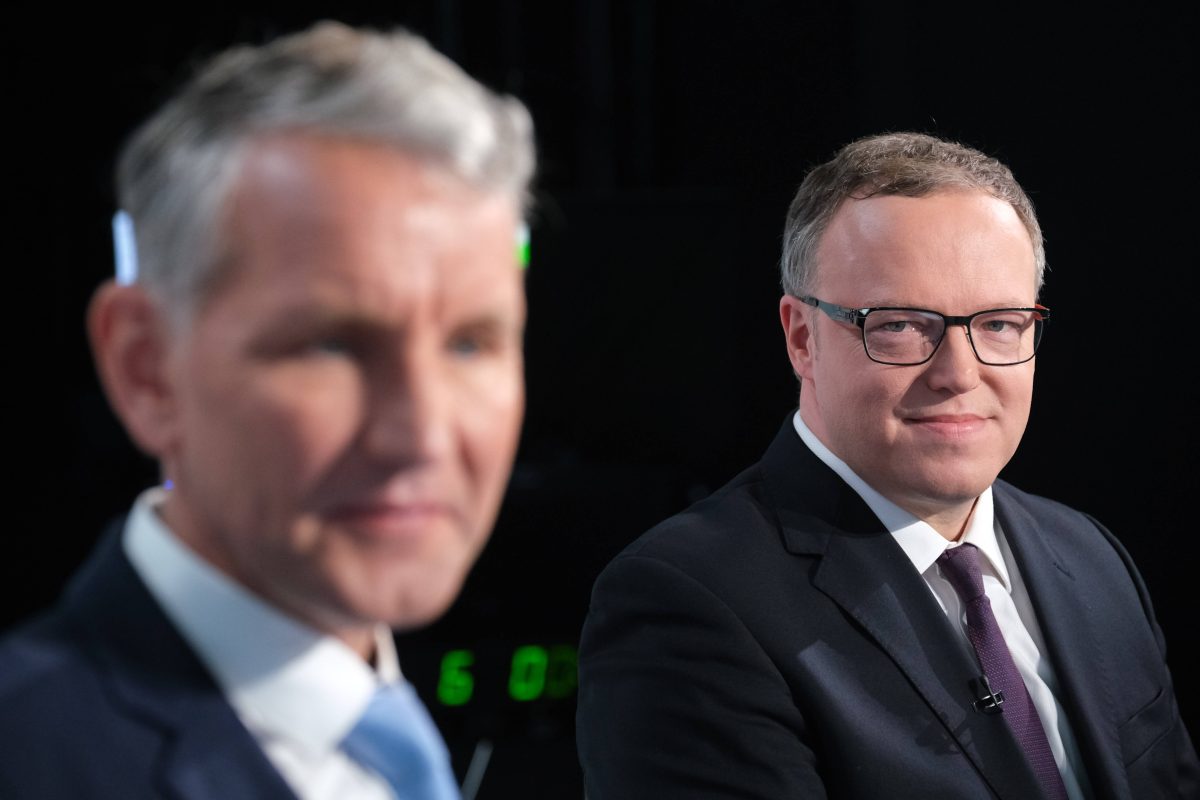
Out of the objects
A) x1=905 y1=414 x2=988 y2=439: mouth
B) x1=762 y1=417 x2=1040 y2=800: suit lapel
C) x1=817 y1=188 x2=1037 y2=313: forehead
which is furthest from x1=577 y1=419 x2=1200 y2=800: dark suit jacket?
x1=817 y1=188 x2=1037 y2=313: forehead

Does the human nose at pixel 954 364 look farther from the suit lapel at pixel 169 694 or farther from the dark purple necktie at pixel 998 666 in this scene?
the suit lapel at pixel 169 694

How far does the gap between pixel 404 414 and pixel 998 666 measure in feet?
3.72

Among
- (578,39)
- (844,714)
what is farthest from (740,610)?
(578,39)

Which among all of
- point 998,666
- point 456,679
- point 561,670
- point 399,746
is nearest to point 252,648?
point 399,746

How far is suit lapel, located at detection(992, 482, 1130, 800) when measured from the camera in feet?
5.60

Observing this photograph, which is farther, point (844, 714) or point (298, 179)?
point (844, 714)

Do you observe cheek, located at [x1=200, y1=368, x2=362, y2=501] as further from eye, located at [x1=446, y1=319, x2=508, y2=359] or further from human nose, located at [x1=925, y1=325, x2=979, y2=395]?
human nose, located at [x1=925, y1=325, x2=979, y2=395]

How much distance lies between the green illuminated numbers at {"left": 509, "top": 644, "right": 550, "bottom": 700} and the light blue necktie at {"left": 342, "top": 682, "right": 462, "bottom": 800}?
7.92 ft

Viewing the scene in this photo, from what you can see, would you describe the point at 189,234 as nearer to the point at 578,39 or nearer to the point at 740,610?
the point at 740,610

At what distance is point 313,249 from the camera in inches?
32.5

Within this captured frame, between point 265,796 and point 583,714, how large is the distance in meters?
0.87

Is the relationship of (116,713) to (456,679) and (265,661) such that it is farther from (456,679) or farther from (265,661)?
(456,679)

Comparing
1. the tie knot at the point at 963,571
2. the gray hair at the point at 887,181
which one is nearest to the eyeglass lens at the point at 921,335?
the gray hair at the point at 887,181

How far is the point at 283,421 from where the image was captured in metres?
0.83
